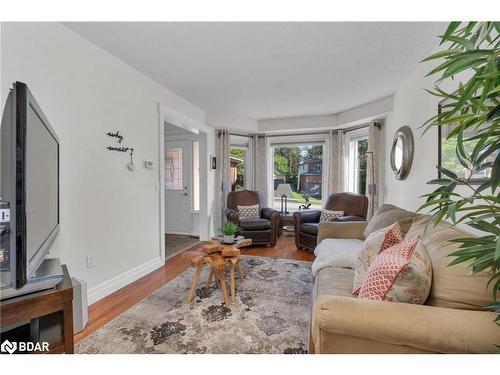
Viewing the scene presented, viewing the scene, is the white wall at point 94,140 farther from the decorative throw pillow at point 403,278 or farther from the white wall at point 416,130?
the white wall at point 416,130

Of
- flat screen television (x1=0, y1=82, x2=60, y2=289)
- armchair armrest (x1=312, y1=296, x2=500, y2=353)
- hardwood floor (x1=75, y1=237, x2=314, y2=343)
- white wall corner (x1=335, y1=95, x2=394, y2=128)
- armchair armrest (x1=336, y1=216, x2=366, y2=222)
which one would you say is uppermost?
white wall corner (x1=335, y1=95, x2=394, y2=128)

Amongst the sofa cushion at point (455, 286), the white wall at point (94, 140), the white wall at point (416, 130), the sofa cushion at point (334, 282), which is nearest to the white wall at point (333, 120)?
the white wall at point (416, 130)

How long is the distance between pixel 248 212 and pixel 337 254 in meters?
2.32

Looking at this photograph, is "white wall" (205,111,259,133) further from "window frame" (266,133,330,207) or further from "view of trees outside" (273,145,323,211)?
"view of trees outside" (273,145,323,211)

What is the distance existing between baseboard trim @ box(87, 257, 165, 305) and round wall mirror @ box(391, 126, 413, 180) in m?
3.31

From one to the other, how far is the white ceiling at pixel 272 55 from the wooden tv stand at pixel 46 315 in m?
1.97

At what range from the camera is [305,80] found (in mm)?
2867

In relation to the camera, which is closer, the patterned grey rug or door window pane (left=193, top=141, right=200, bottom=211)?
the patterned grey rug

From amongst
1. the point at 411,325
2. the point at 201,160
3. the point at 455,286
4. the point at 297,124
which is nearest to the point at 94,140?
the point at 201,160

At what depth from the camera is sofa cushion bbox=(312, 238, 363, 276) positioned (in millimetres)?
1981

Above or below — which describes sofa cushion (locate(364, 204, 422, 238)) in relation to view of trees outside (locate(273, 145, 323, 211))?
below

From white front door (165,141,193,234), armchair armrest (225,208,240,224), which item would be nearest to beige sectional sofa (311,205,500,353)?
armchair armrest (225,208,240,224)

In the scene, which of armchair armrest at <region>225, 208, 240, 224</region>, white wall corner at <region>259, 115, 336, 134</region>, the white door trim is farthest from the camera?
white wall corner at <region>259, 115, 336, 134</region>

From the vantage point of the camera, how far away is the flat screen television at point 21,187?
3.05 feet
